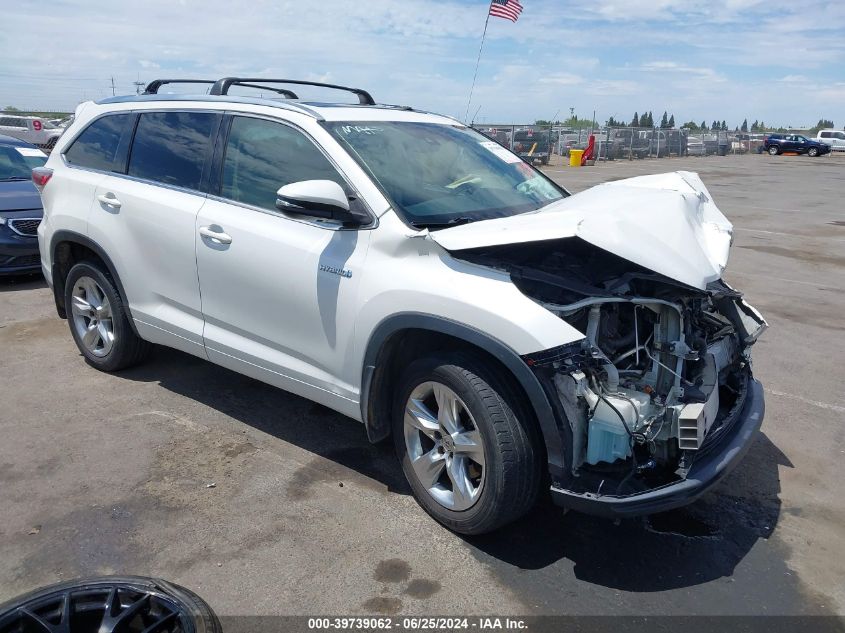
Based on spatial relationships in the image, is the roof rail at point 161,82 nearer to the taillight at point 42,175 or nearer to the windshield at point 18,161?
the taillight at point 42,175

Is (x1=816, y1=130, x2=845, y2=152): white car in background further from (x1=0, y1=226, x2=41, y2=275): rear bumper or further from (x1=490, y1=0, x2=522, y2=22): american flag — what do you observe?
(x1=0, y1=226, x2=41, y2=275): rear bumper

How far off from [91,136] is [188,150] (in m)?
1.23

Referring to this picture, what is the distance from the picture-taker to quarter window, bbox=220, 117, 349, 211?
388cm

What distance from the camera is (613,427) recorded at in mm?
2932

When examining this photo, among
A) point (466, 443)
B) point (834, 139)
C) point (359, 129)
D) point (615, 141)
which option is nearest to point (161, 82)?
point (359, 129)

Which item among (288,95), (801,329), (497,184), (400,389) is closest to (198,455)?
(400,389)

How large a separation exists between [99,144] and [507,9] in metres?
11.0

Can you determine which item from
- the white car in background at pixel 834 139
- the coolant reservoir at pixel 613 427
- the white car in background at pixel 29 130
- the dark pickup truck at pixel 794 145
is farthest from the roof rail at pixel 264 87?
the white car in background at pixel 834 139

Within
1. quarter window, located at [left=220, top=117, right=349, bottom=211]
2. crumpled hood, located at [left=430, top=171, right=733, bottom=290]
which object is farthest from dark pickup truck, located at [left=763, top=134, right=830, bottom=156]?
quarter window, located at [left=220, top=117, right=349, bottom=211]

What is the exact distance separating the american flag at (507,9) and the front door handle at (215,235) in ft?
37.3

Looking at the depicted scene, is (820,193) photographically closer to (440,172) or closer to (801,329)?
(801,329)

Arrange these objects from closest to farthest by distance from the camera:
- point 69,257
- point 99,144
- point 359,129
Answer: point 359,129
point 99,144
point 69,257

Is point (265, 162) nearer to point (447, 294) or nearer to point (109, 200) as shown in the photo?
point (109, 200)

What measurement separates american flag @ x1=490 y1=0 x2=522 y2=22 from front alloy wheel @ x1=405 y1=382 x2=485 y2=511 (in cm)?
1221
